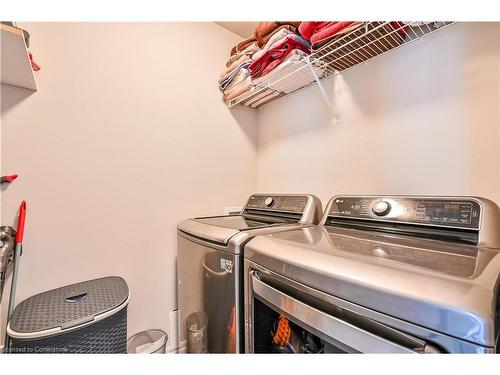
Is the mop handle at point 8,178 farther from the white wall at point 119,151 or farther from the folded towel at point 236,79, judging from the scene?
the folded towel at point 236,79

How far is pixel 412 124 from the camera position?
0.99 metres

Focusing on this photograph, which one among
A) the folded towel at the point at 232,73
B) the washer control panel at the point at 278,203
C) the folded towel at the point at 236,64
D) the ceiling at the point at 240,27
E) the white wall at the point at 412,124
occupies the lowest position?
the washer control panel at the point at 278,203

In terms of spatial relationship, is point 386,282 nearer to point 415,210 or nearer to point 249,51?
point 415,210

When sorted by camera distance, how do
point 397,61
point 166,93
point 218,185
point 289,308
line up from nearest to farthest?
point 289,308 < point 397,61 < point 166,93 < point 218,185

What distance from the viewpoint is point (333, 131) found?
50.6 inches

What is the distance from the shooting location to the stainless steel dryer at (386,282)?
1.18ft

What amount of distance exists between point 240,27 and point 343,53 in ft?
3.04

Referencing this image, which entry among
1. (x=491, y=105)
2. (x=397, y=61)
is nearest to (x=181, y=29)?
(x=397, y=61)

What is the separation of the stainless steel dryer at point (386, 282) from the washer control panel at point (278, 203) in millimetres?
315

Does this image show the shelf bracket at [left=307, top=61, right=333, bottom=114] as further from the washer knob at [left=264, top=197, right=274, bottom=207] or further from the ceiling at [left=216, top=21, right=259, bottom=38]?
the ceiling at [left=216, top=21, right=259, bottom=38]

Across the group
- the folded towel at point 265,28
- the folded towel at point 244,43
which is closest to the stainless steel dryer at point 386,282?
the folded towel at point 265,28

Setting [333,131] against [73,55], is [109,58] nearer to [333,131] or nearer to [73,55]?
[73,55]
